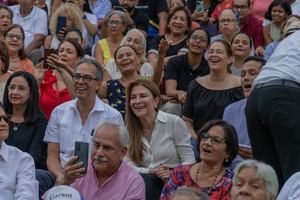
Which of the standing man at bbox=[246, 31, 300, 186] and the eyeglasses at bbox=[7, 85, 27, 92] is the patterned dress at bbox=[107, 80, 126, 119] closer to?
the eyeglasses at bbox=[7, 85, 27, 92]

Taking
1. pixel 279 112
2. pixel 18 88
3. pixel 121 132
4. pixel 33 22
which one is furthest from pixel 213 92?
pixel 33 22

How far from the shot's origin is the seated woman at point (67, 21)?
10.3m

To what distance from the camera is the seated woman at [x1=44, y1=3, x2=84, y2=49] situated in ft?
33.9

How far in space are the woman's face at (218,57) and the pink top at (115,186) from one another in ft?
7.26

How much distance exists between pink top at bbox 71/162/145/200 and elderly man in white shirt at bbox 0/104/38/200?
0.36 meters

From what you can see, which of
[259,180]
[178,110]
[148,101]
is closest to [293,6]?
[178,110]

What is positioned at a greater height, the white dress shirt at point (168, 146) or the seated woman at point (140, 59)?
the seated woman at point (140, 59)

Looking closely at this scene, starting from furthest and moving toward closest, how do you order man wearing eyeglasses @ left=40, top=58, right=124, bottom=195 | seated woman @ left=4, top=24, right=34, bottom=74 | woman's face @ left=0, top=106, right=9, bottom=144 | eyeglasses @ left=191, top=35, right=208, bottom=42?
seated woman @ left=4, top=24, right=34, bottom=74 < eyeglasses @ left=191, top=35, right=208, bottom=42 < man wearing eyeglasses @ left=40, top=58, right=124, bottom=195 < woman's face @ left=0, top=106, right=9, bottom=144

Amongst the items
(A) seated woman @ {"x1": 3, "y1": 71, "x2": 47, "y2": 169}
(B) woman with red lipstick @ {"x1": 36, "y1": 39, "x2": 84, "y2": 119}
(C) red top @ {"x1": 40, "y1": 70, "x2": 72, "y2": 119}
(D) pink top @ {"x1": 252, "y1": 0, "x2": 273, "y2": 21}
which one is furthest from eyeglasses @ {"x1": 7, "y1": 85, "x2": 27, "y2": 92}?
(D) pink top @ {"x1": 252, "y1": 0, "x2": 273, "y2": 21}

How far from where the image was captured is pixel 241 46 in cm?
909

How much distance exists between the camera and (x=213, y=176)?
602 centimetres

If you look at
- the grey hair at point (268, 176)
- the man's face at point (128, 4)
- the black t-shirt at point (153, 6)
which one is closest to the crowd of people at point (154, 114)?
the grey hair at point (268, 176)

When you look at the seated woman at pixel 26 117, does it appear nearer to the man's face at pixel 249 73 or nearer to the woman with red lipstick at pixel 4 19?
the man's face at pixel 249 73

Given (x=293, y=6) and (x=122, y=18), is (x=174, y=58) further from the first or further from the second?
(x=293, y=6)
